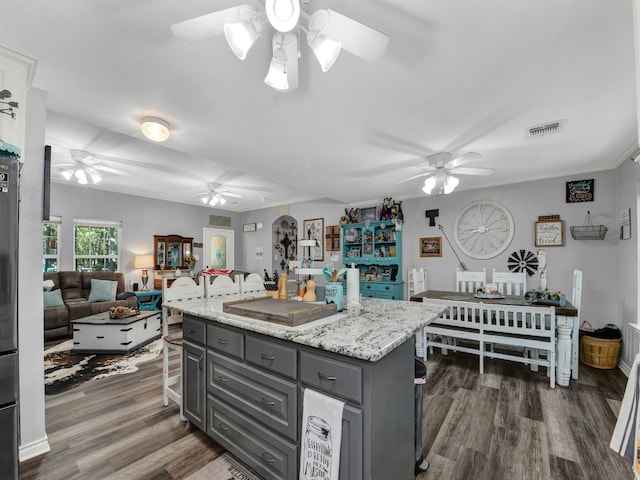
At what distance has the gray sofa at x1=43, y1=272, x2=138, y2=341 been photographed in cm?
412

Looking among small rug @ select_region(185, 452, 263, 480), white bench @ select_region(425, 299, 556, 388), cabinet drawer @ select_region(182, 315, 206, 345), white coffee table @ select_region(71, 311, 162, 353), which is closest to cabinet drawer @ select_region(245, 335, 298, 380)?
cabinet drawer @ select_region(182, 315, 206, 345)

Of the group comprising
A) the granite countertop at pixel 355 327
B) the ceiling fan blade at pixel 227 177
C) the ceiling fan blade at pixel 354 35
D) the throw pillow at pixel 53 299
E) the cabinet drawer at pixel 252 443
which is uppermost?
the ceiling fan blade at pixel 227 177

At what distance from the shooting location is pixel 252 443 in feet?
5.17

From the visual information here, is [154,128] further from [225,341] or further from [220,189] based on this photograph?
[220,189]

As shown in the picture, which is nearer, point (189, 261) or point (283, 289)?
point (283, 289)

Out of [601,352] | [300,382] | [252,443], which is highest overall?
[300,382]

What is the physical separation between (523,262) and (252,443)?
13.5 ft

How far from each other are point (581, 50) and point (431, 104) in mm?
800

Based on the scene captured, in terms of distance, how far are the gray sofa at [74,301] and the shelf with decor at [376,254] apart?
4017mm

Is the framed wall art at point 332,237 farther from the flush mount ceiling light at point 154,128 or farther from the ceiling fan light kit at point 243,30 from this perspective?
the ceiling fan light kit at point 243,30

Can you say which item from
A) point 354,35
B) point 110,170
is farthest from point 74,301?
point 354,35

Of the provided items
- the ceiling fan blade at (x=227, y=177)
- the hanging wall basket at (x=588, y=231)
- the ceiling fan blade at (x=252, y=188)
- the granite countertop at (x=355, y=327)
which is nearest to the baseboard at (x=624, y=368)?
the hanging wall basket at (x=588, y=231)

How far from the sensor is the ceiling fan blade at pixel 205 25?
1.10 metres

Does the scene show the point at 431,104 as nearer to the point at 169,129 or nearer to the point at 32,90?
the point at 169,129
